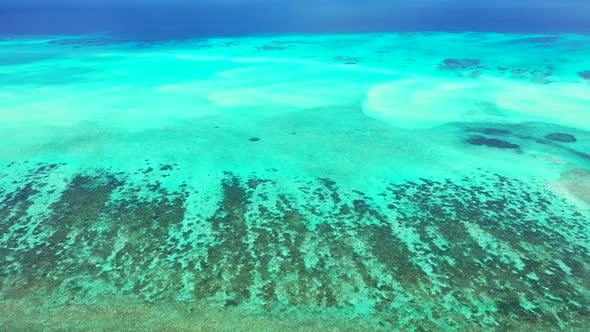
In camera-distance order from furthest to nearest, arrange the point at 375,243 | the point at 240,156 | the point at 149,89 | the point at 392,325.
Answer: the point at 149,89 → the point at 240,156 → the point at 375,243 → the point at 392,325

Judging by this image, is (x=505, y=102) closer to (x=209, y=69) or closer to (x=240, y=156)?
(x=240, y=156)

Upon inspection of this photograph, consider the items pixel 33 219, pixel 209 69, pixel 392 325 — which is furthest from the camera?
pixel 209 69

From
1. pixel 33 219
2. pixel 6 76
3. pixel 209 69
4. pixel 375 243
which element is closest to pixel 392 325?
pixel 375 243

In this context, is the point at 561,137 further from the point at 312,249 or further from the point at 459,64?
the point at 459,64

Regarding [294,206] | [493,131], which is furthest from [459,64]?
[294,206]

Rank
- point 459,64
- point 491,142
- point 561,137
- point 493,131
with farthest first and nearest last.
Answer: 1. point 459,64
2. point 493,131
3. point 561,137
4. point 491,142

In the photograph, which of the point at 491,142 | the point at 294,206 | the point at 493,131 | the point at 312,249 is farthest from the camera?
the point at 493,131
